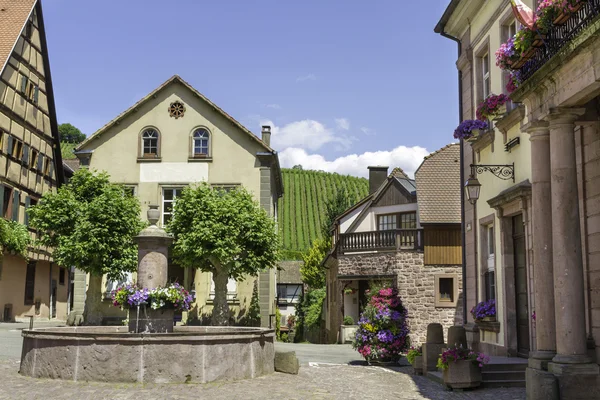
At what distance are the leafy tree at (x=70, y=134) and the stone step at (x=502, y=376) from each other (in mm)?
114232

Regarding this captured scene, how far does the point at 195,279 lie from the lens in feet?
103

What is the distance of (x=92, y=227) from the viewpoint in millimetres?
27000

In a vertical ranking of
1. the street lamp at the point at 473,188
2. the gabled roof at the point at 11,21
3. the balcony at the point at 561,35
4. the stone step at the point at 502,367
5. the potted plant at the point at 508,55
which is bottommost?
the stone step at the point at 502,367

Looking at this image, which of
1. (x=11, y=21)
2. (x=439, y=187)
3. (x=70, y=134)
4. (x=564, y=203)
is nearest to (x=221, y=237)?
(x=439, y=187)

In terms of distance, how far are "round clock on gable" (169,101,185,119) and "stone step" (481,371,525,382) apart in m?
22.6

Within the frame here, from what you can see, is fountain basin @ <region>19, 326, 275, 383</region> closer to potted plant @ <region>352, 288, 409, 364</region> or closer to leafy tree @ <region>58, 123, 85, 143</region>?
potted plant @ <region>352, 288, 409, 364</region>

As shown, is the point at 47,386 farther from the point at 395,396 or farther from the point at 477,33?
the point at 477,33

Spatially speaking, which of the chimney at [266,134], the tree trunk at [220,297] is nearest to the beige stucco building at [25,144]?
the tree trunk at [220,297]

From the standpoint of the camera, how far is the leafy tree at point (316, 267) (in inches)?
2012

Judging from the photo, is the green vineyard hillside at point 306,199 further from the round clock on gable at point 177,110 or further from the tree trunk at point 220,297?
the tree trunk at point 220,297

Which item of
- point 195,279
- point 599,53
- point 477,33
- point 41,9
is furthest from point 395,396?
point 41,9

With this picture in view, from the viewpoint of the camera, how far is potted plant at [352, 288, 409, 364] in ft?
56.5

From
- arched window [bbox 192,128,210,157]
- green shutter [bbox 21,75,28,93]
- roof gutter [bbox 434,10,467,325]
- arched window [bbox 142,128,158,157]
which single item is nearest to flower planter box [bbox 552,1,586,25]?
roof gutter [bbox 434,10,467,325]

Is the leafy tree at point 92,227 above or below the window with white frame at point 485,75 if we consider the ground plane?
below
